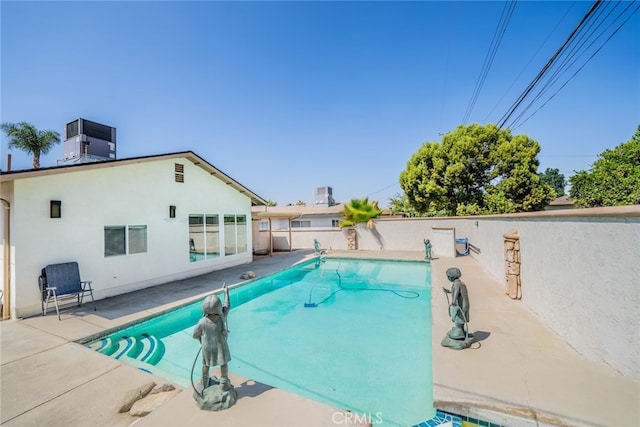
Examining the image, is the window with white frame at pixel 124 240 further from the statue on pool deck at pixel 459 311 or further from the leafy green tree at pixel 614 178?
the leafy green tree at pixel 614 178

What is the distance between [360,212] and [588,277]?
15.4 meters

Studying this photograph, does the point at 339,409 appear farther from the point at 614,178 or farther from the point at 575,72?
the point at 614,178

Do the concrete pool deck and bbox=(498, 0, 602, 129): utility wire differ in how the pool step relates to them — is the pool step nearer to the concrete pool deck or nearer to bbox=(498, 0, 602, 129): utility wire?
the concrete pool deck

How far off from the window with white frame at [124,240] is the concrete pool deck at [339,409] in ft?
9.63

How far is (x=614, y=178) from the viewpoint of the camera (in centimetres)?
1850

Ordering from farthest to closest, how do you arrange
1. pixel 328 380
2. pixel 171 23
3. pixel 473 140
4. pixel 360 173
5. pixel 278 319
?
1. pixel 360 173
2. pixel 473 140
3. pixel 171 23
4. pixel 278 319
5. pixel 328 380

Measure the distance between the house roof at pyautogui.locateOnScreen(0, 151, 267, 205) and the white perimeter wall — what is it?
11.0m

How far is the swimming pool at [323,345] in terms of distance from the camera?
466 cm

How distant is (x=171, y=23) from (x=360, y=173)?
29031mm

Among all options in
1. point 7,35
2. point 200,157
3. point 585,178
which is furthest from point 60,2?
point 585,178

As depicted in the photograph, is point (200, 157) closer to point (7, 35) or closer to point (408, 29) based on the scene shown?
point (7, 35)

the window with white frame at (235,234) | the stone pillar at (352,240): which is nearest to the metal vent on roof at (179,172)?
the window with white frame at (235,234)

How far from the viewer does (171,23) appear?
970 cm

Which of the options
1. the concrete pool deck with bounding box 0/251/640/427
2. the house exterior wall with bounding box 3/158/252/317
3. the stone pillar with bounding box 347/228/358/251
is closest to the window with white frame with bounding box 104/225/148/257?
the house exterior wall with bounding box 3/158/252/317
